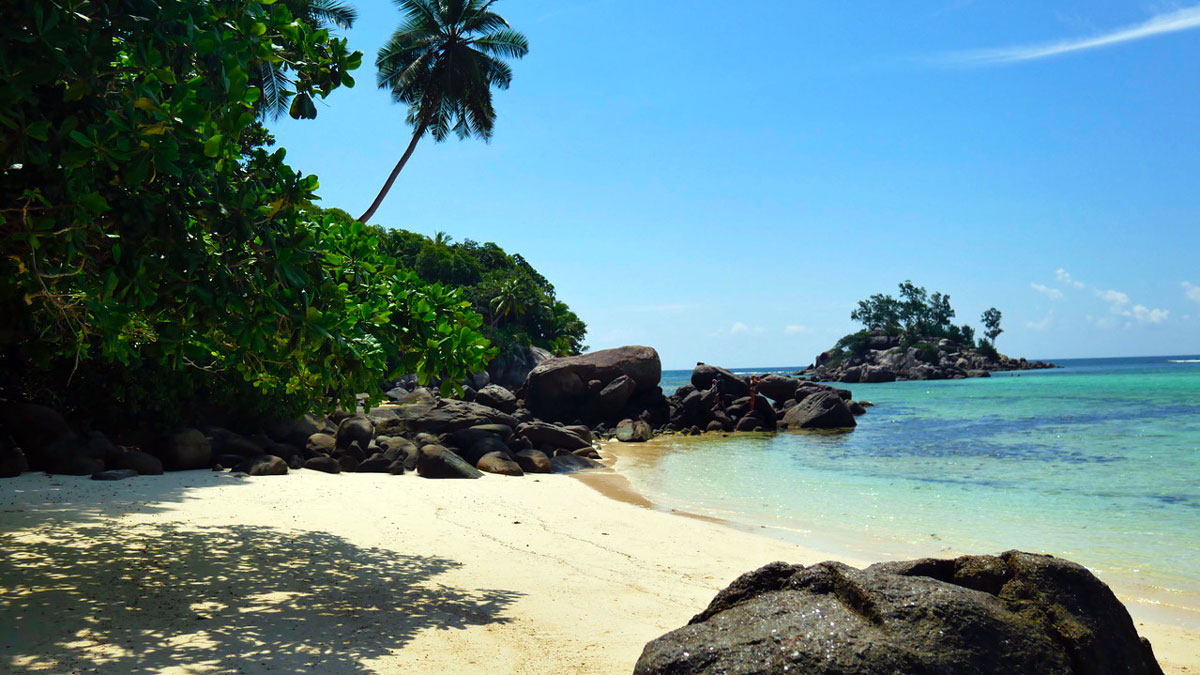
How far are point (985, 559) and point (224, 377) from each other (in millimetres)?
14970

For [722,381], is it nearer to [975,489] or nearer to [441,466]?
[975,489]

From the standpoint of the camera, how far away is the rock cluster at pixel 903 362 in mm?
97688

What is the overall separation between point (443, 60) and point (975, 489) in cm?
2043

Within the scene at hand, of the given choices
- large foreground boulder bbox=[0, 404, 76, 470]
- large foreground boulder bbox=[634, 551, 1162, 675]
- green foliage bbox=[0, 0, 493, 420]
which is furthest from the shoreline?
large foreground boulder bbox=[0, 404, 76, 470]

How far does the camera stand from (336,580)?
700 cm

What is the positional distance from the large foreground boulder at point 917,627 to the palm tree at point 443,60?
79.7 feet

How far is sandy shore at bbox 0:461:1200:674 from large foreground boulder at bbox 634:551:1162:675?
149 centimetres

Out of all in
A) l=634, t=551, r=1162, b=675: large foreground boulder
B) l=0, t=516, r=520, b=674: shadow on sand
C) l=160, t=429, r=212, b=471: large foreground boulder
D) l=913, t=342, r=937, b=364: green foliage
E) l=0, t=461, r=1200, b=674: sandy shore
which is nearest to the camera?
l=634, t=551, r=1162, b=675: large foreground boulder

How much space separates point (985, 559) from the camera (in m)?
4.29

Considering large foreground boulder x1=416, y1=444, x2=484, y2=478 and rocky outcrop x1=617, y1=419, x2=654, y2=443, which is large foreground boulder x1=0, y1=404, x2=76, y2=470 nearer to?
large foreground boulder x1=416, y1=444, x2=484, y2=478

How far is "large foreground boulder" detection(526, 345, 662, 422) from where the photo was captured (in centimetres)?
3434

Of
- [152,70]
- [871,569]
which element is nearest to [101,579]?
[152,70]

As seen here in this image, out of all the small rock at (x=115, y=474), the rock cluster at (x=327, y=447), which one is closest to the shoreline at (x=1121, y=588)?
the rock cluster at (x=327, y=447)

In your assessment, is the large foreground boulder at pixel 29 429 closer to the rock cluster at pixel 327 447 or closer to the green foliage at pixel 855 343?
the rock cluster at pixel 327 447
